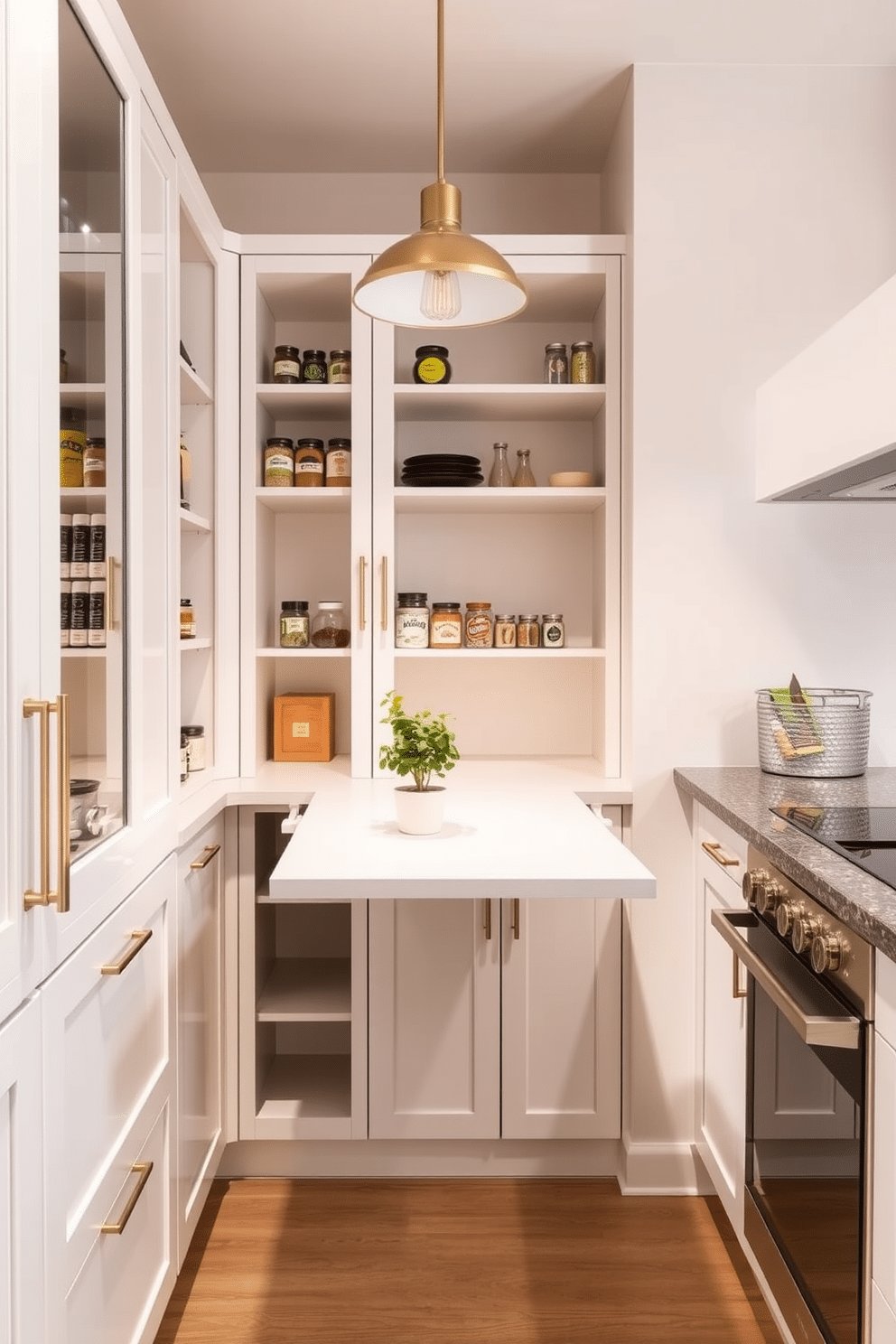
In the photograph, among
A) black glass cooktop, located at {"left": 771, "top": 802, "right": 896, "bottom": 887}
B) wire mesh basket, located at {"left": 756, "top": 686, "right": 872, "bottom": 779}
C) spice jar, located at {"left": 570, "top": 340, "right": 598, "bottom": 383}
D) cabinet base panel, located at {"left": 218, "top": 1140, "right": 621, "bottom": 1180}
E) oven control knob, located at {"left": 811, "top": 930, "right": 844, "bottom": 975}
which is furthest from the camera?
spice jar, located at {"left": 570, "top": 340, "right": 598, "bottom": 383}

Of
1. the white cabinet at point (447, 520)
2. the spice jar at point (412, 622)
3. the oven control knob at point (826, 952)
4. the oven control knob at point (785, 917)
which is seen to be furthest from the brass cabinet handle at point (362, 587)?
the oven control knob at point (826, 952)

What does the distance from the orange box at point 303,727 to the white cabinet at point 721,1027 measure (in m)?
1.03

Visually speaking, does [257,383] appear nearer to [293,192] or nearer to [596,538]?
[293,192]

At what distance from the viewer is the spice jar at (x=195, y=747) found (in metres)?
2.29

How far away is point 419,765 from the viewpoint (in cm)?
175

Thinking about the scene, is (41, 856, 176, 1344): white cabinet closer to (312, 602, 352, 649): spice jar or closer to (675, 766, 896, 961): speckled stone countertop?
(312, 602, 352, 649): spice jar

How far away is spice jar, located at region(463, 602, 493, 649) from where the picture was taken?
8.37 feet

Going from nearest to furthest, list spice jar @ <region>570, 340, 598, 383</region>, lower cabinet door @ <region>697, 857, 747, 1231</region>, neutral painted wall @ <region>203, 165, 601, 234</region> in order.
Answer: lower cabinet door @ <region>697, 857, 747, 1231</region>, spice jar @ <region>570, 340, 598, 383</region>, neutral painted wall @ <region>203, 165, 601, 234</region>

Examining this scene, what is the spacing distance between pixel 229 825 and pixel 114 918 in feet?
2.80

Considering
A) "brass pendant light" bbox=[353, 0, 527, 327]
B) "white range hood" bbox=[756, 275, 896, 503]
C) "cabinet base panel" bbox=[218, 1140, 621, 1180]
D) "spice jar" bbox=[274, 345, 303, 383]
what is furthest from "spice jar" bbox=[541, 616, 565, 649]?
"cabinet base panel" bbox=[218, 1140, 621, 1180]

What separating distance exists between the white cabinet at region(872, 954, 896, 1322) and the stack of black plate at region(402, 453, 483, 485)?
5.40 ft

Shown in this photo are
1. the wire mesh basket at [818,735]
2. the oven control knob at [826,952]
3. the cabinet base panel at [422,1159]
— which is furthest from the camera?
the cabinet base panel at [422,1159]

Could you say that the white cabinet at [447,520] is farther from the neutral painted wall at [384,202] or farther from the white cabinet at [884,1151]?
the white cabinet at [884,1151]

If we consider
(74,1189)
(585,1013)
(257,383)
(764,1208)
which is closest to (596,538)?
(257,383)
